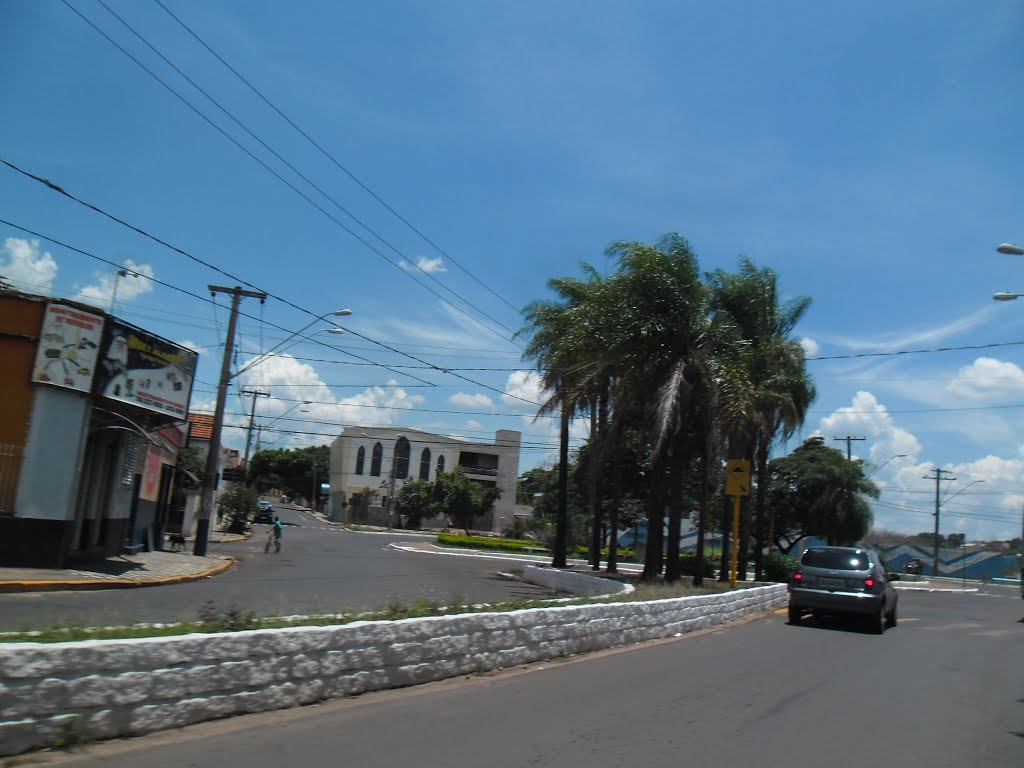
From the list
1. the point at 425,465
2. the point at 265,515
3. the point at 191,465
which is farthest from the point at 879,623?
the point at 425,465

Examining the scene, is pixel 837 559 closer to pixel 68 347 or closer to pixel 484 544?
pixel 68 347

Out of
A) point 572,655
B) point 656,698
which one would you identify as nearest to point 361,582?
point 572,655

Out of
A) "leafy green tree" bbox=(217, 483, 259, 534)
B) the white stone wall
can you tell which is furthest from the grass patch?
"leafy green tree" bbox=(217, 483, 259, 534)

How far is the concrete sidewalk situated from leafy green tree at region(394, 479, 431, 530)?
4975 cm

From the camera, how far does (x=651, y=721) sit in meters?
7.67

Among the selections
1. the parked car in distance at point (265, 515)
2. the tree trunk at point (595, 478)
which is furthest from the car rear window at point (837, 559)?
the parked car in distance at point (265, 515)

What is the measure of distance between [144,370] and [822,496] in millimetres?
37011

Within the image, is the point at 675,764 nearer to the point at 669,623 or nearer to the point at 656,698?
the point at 656,698

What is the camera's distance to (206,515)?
2795cm

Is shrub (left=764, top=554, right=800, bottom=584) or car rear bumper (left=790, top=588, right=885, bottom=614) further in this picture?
shrub (left=764, top=554, right=800, bottom=584)

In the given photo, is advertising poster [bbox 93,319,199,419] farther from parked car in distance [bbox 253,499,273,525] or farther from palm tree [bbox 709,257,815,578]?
parked car in distance [bbox 253,499,273,525]

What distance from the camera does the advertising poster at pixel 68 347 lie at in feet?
58.0

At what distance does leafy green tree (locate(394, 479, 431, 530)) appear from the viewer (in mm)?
77438

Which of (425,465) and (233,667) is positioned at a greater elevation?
(425,465)
